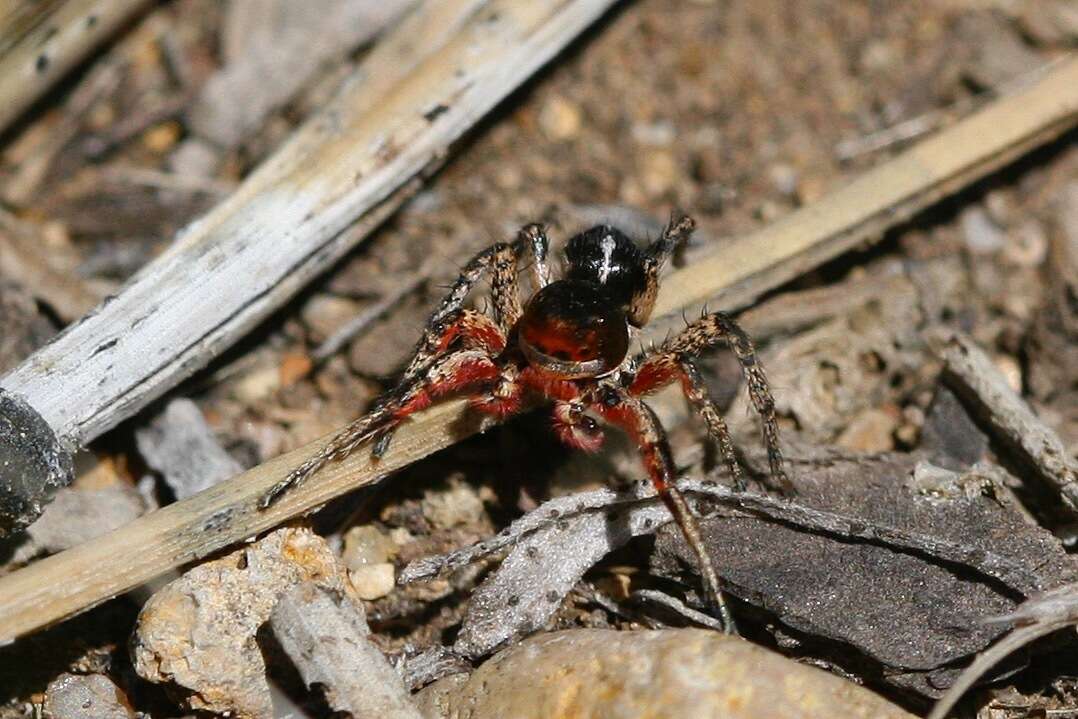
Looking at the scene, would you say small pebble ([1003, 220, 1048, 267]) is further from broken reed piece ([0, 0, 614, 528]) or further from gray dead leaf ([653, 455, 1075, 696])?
broken reed piece ([0, 0, 614, 528])

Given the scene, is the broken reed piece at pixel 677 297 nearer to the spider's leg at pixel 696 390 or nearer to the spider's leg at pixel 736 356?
the spider's leg at pixel 736 356

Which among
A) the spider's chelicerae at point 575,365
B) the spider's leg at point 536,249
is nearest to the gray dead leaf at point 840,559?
the spider's chelicerae at point 575,365

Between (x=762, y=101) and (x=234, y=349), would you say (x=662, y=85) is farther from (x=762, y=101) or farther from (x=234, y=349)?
(x=234, y=349)

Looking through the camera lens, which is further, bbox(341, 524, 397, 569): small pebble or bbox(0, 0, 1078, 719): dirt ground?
bbox(341, 524, 397, 569): small pebble

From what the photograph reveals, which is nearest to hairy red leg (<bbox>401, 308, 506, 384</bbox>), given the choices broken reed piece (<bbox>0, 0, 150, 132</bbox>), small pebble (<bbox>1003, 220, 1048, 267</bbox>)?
broken reed piece (<bbox>0, 0, 150, 132</bbox>)

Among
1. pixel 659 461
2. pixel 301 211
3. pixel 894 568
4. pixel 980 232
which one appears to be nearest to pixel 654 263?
pixel 659 461

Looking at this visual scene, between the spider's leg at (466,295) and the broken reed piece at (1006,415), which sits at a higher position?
the spider's leg at (466,295)

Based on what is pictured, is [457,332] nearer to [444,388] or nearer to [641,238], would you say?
[444,388]

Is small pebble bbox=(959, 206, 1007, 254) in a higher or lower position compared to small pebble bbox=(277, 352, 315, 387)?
lower
